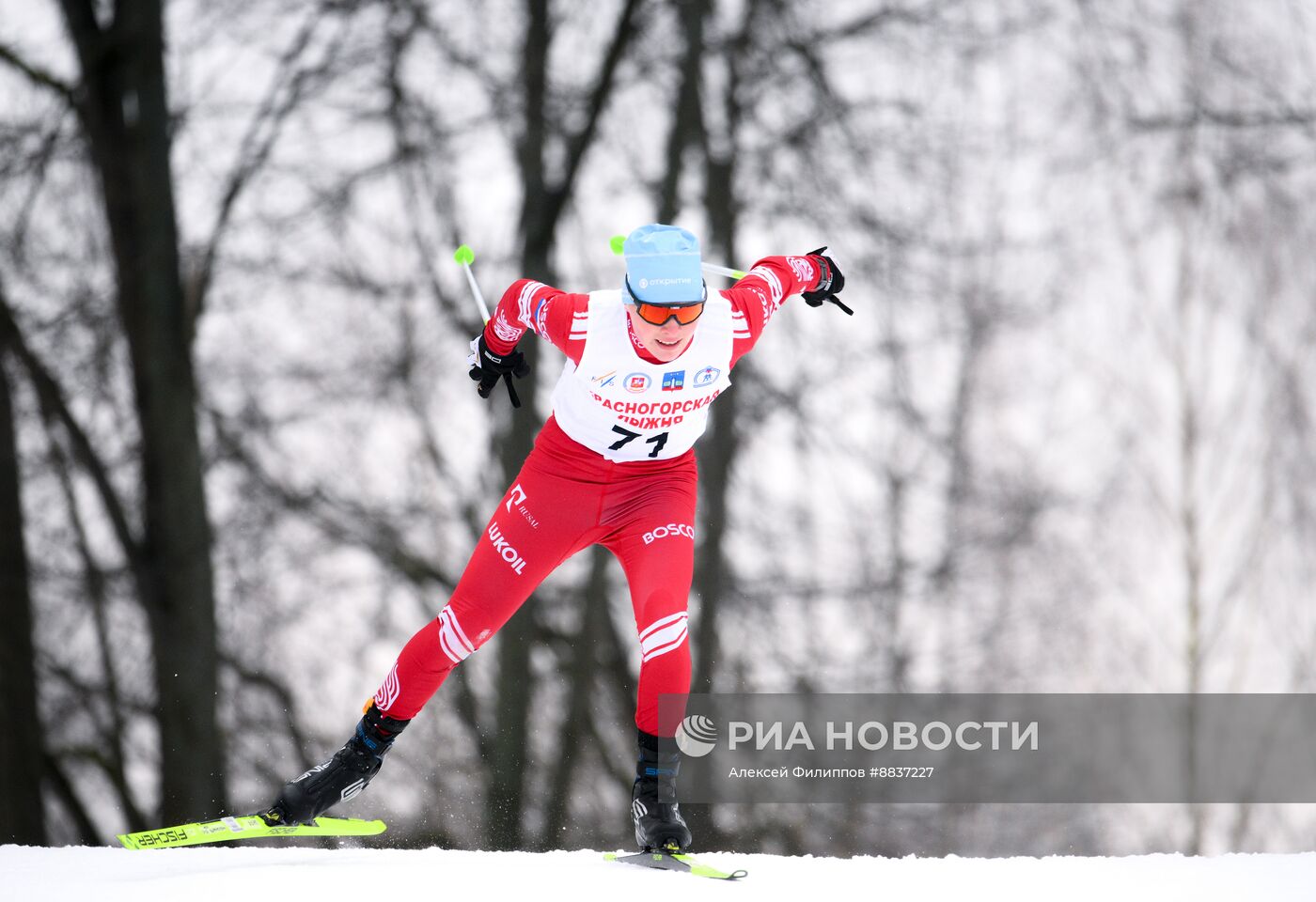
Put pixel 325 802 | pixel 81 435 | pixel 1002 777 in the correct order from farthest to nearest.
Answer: pixel 1002 777 → pixel 81 435 → pixel 325 802

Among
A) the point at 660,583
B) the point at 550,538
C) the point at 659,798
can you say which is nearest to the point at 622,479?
the point at 550,538

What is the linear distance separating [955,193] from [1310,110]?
8.20ft

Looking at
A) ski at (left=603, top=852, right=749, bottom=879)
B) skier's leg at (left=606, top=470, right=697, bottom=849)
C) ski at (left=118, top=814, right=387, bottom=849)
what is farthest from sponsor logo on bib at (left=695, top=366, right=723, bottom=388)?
ski at (left=118, top=814, right=387, bottom=849)

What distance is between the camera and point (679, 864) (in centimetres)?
347

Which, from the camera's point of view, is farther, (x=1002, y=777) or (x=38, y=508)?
(x=1002, y=777)

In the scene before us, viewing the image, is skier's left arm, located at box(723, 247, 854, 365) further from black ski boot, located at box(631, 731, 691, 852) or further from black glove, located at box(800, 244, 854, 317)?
black ski boot, located at box(631, 731, 691, 852)

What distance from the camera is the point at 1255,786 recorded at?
8406mm

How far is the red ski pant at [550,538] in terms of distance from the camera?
11.9 feet

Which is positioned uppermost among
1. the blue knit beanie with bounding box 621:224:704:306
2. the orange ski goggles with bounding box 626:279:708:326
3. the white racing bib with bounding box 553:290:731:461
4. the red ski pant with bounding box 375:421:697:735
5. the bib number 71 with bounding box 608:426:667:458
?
the blue knit beanie with bounding box 621:224:704:306

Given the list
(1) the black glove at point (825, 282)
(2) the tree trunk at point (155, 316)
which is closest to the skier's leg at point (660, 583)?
(1) the black glove at point (825, 282)

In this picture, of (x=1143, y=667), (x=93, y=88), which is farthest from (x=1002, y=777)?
(x=93, y=88)

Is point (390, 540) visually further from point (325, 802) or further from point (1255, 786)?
point (1255, 786)

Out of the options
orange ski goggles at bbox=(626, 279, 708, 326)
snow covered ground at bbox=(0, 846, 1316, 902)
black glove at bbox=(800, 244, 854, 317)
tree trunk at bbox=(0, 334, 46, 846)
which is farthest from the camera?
tree trunk at bbox=(0, 334, 46, 846)

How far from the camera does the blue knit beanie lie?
10.9ft
